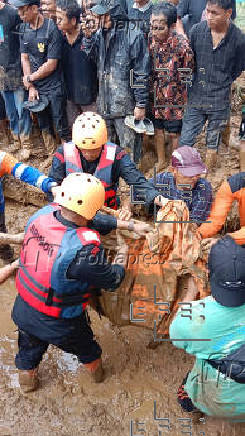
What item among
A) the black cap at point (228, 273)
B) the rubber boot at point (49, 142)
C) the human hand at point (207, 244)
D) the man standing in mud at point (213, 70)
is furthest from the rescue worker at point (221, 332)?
the rubber boot at point (49, 142)

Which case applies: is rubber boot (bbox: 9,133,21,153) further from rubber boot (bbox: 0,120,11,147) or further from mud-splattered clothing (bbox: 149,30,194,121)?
mud-splattered clothing (bbox: 149,30,194,121)

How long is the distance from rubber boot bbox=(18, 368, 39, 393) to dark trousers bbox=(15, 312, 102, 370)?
47mm

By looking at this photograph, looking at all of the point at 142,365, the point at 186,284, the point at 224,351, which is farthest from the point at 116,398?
the point at 224,351

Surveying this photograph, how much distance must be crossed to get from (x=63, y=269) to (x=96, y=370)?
108cm

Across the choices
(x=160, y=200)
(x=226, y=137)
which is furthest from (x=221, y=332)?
(x=226, y=137)

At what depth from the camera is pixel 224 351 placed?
2.23 m

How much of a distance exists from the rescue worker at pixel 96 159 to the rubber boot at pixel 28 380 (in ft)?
4.77

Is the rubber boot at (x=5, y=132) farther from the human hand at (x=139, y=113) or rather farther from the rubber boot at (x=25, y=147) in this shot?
the human hand at (x=139, y=113)

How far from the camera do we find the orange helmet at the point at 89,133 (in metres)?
3.19

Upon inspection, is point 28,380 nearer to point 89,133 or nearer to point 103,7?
point 89,133

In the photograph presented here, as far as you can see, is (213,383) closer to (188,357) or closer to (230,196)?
(188,357)

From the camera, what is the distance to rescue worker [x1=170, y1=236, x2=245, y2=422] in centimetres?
204

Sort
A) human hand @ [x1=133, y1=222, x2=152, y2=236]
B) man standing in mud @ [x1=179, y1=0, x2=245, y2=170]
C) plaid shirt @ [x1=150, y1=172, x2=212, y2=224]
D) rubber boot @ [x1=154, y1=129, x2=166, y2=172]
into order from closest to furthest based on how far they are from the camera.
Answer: human hand @ [x1=133, y1=222, x2=152, y2=236]
plaid shirt @ [x1=150, y1=172, x2=212, y2=224]
man standing in mud @ [x1=179, y1=0, x2=245, y2=170]
rubber boot @ [x1=154, y1=129, x2=166, y2=172]

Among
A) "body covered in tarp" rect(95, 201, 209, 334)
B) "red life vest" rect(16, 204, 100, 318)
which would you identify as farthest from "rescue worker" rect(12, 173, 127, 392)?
"body covered in tarp" rect(95, 201, 209, 334)
